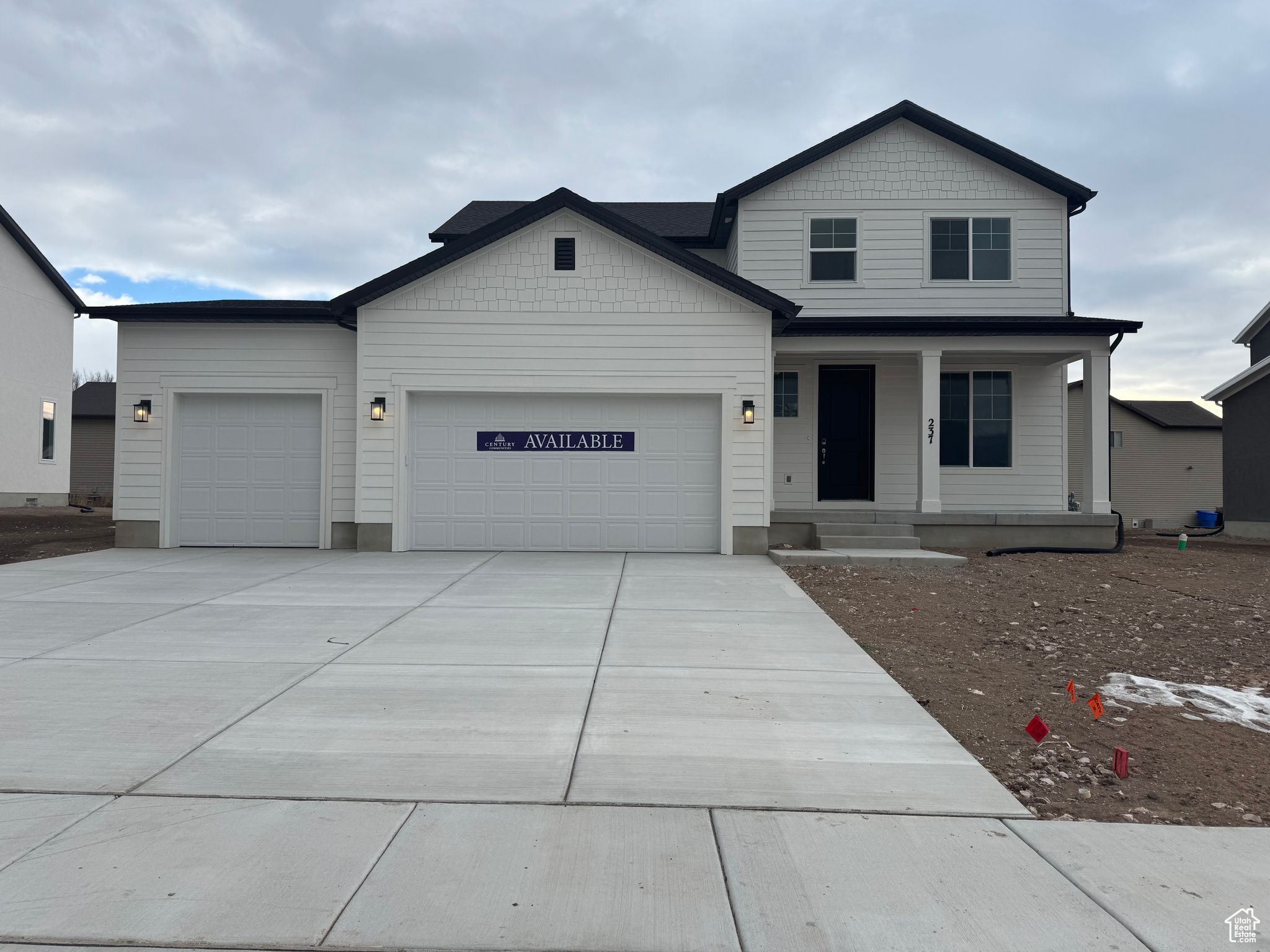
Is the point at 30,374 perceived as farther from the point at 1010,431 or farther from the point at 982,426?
the point at 1010,431

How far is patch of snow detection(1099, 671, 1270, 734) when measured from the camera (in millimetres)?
4613

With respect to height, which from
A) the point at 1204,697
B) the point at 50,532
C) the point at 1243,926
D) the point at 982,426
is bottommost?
the point at 1243,926

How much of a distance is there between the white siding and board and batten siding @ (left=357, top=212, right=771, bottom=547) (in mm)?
15481

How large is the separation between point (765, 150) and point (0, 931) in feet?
110

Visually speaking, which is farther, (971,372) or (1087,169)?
(1087,169)

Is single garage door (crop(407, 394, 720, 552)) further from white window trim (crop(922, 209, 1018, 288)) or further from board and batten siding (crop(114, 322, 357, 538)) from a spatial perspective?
white window trim (crop(922, 209, 1018, 288))

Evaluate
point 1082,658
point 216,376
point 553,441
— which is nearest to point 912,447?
point 553,441

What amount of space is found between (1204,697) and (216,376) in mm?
12629

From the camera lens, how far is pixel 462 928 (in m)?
2.46

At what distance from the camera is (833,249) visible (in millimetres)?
13883

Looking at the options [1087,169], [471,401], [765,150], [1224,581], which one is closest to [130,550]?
[471,401]

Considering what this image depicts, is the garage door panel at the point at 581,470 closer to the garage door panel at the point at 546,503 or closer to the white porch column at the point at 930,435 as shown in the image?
the garage door panel at the point at 546,503

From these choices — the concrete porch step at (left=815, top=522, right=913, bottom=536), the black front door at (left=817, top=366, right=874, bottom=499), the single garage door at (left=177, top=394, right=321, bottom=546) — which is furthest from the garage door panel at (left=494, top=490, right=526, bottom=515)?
the black front door at (left=817, top=366, right=874, bottom=499)

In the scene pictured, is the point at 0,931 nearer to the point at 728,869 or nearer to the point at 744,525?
the point at 728,869
